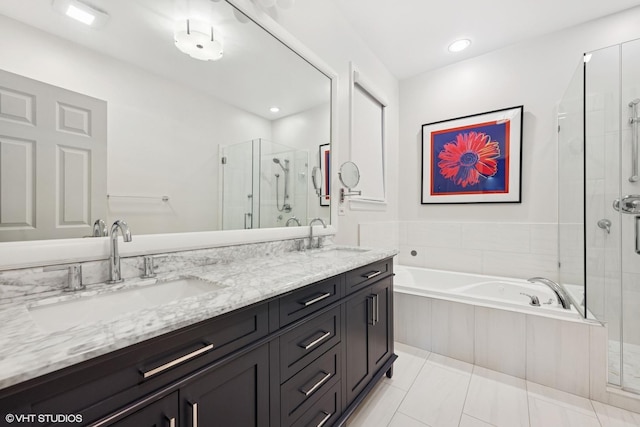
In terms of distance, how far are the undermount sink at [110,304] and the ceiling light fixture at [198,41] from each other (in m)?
1.00

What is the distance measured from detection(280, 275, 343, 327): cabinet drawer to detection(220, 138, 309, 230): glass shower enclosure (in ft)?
1.83

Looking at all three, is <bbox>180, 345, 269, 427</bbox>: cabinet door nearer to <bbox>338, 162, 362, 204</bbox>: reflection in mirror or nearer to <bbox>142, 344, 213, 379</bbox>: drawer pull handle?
<bbox>142, 344, 213, 379</bbox>: drawer pull handle

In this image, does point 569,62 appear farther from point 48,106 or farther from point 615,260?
point 48,106

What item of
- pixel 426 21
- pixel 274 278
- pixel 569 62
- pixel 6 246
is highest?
pixel 426 21

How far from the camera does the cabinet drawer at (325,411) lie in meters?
1.03

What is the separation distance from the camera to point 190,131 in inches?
47.0

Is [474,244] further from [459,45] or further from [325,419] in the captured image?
[325,419]

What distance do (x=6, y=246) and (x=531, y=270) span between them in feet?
10.8

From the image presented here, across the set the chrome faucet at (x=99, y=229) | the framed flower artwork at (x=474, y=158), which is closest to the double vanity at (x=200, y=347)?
the chrome faucet at (x=99, y=229)

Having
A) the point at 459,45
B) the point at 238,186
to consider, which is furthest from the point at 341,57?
the point at 238,186

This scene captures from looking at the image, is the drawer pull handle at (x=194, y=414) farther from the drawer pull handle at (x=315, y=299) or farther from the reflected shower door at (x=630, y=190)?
the reflected shower door at (x=630, y=190)

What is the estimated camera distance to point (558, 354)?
168cm

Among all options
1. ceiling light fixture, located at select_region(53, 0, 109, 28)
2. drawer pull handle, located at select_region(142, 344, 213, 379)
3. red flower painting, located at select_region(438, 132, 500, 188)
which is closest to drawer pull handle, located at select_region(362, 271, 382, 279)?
drawer pull handle, located at select_region(142, 344, 213, 379)

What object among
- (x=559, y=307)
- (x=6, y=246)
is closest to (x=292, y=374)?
(x=6, y=246)
